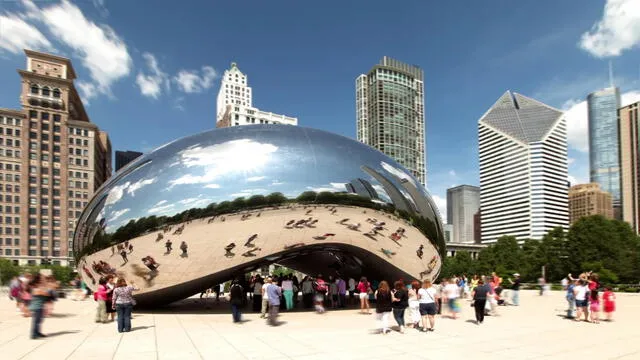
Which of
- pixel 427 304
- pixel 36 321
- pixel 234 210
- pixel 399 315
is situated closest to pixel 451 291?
pixel 427 304

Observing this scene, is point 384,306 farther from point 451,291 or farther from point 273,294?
point 451,291

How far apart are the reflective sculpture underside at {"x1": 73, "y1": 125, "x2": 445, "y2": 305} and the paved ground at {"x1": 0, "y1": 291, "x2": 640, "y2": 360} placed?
71.1 inches

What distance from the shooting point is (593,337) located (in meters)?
9.98

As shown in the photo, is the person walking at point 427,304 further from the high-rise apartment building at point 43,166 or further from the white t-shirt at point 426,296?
the high-rise apartment building at point 43,166

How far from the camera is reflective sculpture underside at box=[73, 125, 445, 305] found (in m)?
11.9

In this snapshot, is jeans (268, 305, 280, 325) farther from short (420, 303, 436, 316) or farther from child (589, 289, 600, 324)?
child (589, 289, 600, 324)

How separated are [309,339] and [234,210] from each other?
14.9ft

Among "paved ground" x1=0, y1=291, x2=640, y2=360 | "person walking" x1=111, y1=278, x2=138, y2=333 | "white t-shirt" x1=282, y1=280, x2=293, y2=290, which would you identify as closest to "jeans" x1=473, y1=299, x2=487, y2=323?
"paved ground" x1=0, y1=291, x2=640, y2=360

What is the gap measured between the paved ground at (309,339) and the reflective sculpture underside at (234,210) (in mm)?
1807

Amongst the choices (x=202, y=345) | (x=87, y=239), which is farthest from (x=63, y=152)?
(x=202, y=345)

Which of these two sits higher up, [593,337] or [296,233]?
[296,233]

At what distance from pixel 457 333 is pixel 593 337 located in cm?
329

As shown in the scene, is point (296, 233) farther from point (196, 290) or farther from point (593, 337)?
point (593, 337)

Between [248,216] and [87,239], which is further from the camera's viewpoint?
[87,239]
